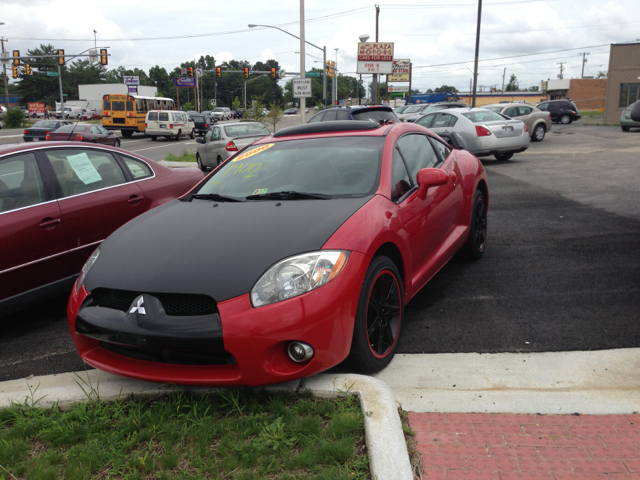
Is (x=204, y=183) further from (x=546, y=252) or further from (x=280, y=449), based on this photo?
(x=546, y=252)

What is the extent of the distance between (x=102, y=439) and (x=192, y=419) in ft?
1.43

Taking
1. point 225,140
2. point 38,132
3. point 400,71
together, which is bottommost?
point 38,132

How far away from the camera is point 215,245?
10.7 feet

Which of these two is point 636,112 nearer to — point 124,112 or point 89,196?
point 89,196

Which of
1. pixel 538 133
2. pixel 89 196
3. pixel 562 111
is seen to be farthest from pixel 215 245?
pixel 562 111

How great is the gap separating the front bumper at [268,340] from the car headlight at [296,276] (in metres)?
0.04

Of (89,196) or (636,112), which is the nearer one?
(636,112)

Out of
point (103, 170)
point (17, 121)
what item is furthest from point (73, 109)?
point (103, 170)

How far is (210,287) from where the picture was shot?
9.64 ft

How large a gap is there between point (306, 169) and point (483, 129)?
40.3 ft

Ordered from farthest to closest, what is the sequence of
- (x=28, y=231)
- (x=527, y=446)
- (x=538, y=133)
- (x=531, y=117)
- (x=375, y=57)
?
(x=375, y=57) < (x=538, y=133) < (x=531, y=117) < (x=28, y=231) < (x=527, y=446)

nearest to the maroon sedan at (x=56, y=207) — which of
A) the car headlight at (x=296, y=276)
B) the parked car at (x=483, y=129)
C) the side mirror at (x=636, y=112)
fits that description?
the car headlight at (x=296, y=276)

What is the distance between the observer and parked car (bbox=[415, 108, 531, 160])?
50.4ft

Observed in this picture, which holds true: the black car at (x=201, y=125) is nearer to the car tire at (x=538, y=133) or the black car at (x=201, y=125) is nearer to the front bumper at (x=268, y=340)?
the car tire at (x=538, y=133)
